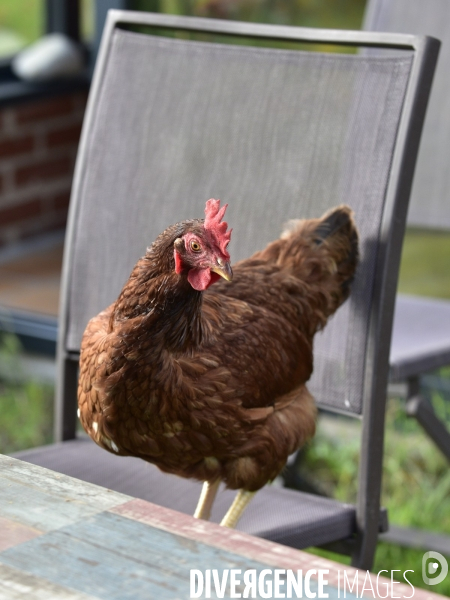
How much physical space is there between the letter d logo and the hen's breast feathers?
96cm

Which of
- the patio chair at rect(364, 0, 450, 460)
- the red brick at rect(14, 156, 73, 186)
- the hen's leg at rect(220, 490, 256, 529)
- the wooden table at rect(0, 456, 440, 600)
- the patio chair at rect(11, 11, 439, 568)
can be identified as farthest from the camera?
the red brick at rect(14, 156, 73, 186)

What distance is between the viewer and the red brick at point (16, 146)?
12.4ft

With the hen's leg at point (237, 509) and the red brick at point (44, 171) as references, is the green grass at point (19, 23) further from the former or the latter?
the hen's leg at point (237, 509)

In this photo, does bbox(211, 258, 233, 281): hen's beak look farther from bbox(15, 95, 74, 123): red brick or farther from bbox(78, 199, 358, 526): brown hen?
bbox(15, 95, 74, 123): red brick

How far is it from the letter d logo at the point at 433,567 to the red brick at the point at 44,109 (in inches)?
94.6

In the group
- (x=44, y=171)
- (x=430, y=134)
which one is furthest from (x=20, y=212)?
(x=430, y=134)

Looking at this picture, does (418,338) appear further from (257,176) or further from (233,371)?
(233,371)

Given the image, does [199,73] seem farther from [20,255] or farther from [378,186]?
[20,255]

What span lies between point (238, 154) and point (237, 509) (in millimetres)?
652

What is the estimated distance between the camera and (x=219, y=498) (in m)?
1.66

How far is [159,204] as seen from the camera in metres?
1.80

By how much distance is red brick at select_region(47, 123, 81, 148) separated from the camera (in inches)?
158

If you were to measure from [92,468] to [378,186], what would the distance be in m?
0.72

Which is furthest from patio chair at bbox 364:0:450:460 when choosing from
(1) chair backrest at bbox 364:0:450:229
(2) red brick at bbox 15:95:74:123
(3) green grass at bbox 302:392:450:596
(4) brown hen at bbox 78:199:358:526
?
(2) red brick at bbox 15:95:74:123
